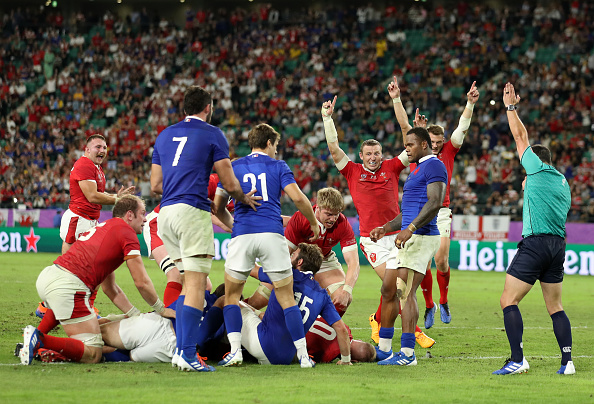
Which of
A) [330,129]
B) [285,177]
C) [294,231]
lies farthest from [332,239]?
[285,177]

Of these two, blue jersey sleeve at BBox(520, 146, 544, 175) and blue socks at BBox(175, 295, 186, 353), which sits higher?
blue jersey sleeve at BBox(520, 146, 544, 175)

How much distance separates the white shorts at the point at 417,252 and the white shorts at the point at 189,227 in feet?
7.23

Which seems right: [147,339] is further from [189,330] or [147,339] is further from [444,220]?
[444,220]

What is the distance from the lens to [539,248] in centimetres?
778

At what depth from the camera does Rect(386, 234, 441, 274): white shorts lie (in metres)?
8.46

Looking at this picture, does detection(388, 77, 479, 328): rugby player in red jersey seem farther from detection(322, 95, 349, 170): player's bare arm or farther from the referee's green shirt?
the referee's green shirt

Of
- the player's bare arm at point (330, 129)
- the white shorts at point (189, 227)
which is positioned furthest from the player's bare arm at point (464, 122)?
the white shorts at point (189, 227)

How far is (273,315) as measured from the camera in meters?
7.88

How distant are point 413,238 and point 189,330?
2746 millimetres

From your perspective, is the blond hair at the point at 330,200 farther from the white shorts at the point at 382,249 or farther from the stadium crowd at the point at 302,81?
the stadium crowd at the point at 302,81

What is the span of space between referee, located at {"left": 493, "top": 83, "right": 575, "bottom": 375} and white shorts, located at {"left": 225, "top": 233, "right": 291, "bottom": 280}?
2.29 m

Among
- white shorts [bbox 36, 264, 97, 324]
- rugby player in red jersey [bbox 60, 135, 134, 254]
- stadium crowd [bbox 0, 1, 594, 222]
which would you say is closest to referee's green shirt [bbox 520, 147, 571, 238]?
white shorts [bbox 36, 264, 97, 324]

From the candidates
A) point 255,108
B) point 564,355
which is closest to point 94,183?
point 564,355

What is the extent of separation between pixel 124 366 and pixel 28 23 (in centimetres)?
3652
